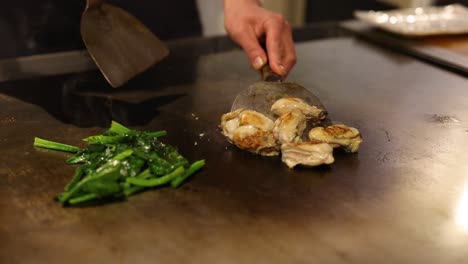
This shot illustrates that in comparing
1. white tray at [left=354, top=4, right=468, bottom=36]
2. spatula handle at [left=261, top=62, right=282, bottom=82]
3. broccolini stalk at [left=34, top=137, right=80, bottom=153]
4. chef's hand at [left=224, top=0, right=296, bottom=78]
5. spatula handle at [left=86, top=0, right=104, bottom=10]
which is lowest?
white tray at [left=354, top=4, right=468, bottom=36]

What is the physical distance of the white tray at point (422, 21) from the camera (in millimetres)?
2908

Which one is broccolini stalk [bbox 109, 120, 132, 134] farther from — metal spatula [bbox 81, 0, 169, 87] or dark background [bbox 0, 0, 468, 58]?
dark background [bbox 0, 0, 468, 58]

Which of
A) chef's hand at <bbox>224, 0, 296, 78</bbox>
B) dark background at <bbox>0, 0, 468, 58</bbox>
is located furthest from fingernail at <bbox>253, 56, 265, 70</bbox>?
dark background at <bbox>0, 0, 468, 58</bbox>

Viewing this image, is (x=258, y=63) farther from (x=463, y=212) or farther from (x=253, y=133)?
(x=463, y=212)

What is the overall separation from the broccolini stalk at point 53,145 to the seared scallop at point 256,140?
0.49m

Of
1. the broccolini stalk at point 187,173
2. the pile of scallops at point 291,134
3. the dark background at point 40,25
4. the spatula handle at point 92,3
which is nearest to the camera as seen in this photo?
the broccolini stalk at point 187,173

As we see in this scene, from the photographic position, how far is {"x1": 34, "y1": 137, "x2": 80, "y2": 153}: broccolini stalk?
1678mm

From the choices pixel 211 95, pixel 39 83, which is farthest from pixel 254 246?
pixel 39 83

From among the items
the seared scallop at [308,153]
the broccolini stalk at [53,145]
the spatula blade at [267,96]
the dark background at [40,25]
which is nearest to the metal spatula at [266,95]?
the spatula blade at [267,96]

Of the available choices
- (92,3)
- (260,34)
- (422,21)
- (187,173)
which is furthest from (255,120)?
(422,21)

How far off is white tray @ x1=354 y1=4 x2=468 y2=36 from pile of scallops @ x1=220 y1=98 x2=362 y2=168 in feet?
4.40

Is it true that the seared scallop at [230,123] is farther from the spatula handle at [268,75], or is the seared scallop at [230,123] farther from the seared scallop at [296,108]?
the spatula handle at [268,75]

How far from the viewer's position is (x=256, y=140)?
1.69m

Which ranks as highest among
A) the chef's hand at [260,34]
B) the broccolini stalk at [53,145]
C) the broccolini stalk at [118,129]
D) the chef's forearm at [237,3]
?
the chef's forearm at [237,3]
